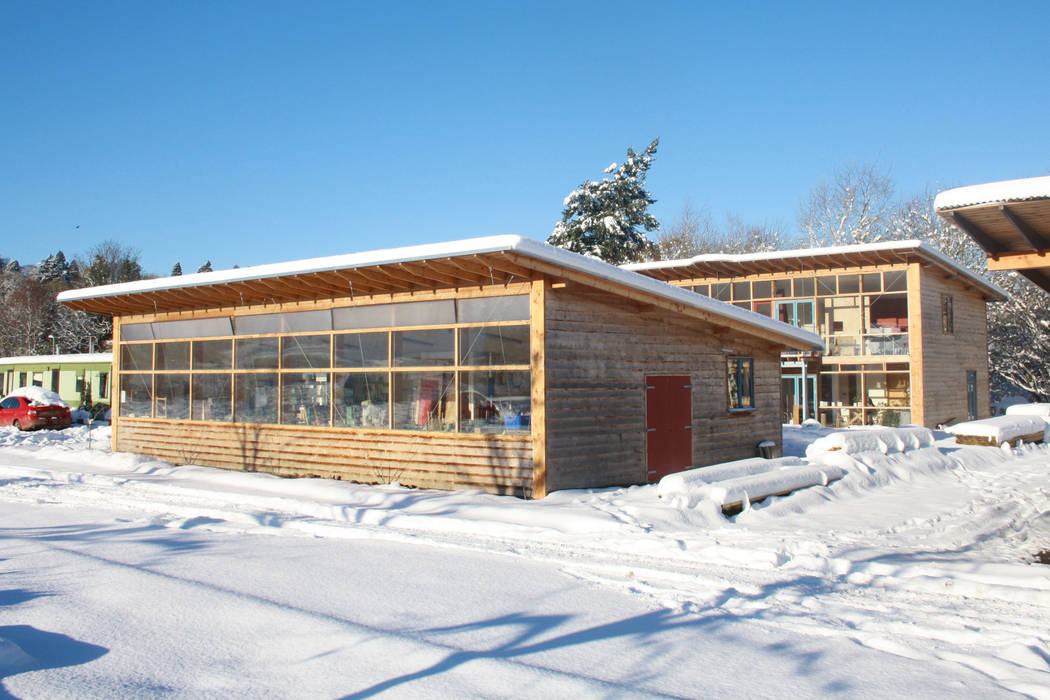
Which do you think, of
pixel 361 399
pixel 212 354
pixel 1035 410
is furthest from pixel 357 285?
pixel 1035 410

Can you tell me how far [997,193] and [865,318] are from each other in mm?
20403

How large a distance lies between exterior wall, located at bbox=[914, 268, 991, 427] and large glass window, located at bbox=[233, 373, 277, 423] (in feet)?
63.6

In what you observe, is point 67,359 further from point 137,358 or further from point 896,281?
point 896,281

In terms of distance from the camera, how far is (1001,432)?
18188 mm

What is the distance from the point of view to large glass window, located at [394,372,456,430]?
Result: 40.1 ft

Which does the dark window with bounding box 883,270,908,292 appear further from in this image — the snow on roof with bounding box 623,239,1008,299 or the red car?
the red car

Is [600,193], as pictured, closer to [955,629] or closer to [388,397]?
[388,397]

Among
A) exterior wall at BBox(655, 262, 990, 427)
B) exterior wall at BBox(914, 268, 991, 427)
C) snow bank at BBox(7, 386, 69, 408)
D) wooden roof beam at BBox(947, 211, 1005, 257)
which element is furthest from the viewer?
snow bank at BBox(7, 386, 69, 408)

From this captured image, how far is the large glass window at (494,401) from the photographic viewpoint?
11.4 metres

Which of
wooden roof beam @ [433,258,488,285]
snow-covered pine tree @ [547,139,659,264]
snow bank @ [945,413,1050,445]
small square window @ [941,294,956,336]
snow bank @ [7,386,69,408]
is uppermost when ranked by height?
snow-covered pine tree @ [547,139,659,264]

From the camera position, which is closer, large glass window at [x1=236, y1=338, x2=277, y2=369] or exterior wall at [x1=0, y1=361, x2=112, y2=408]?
large glass window at [x1=236, y1=338, x2=277, y2=369]

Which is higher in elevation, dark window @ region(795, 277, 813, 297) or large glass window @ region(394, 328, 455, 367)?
dark window @ region(795, 277, 813, 297)

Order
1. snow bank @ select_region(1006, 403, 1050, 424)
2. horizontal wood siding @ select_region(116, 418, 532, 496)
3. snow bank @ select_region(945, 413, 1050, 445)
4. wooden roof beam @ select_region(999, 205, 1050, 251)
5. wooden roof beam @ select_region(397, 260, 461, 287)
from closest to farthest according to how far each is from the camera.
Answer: wooden roof beam @ select_region(999, 205, 1050, 251) < wooden roof beam @ select_region(397, 260, 461, 287) < horizontal wood siding @ select_region(116, 418, 532, 496) < snow bank @ select_region(945, 413, 1050, 445) < snow bank @ select_region(1006, 403, 1050, 424)

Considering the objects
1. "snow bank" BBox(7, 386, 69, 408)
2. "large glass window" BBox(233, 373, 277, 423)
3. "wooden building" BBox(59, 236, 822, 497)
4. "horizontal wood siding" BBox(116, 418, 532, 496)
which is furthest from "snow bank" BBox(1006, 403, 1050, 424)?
"snow bank" BBox(7, 386, 69, 408)
